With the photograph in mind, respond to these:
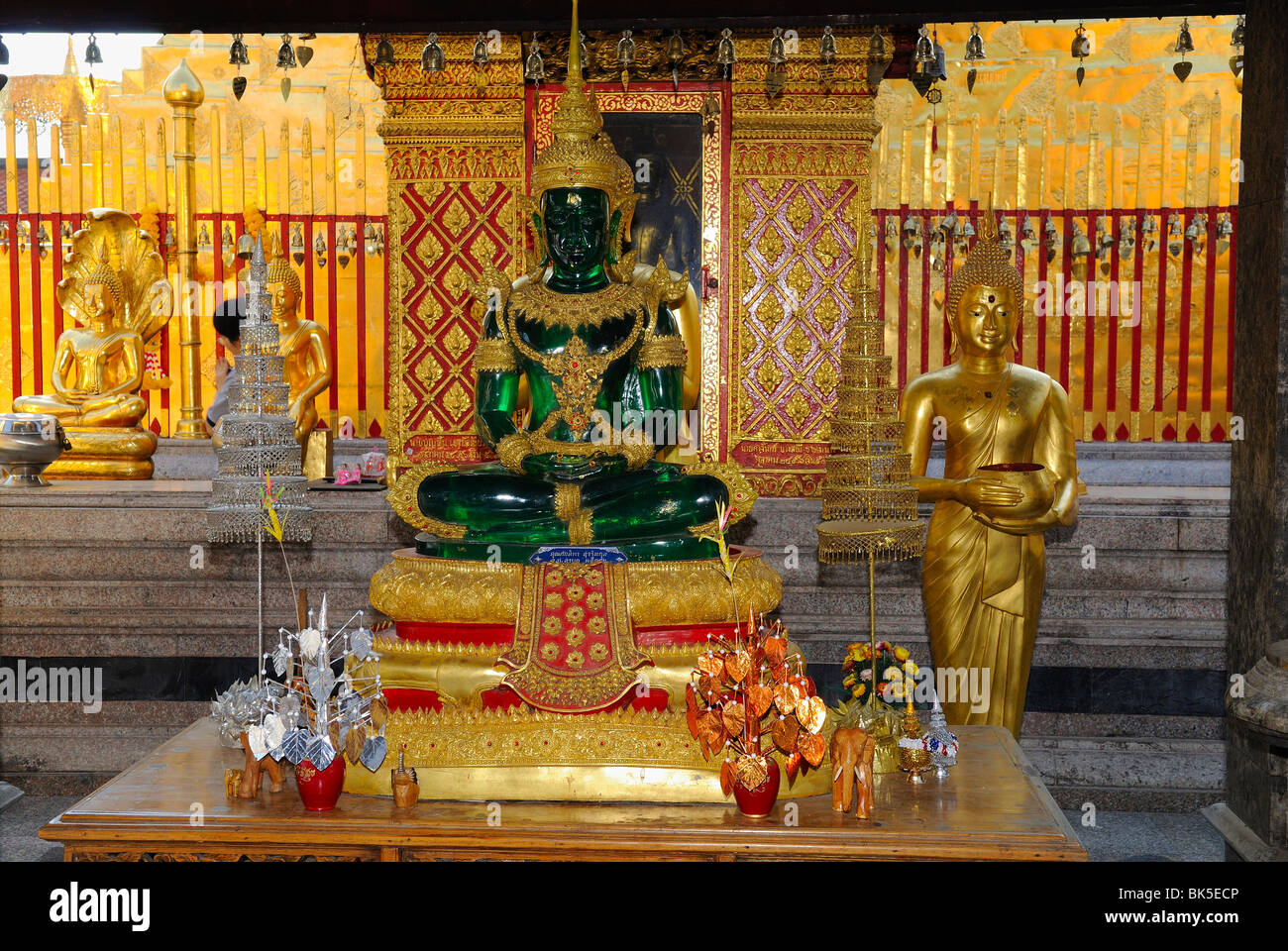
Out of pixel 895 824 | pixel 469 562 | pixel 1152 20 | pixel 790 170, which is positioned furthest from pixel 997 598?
pixel 1152 20

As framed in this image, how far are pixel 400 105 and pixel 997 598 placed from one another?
383 centimetres

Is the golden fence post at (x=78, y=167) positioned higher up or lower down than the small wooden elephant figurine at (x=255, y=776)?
higher up

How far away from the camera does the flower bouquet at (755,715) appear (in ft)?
10.9

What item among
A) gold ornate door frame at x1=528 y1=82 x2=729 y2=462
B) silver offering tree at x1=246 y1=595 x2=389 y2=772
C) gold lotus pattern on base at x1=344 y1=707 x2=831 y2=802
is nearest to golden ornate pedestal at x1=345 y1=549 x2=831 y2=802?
gold lotus pattern on base at x1=344 y1=707 x2=831 y2=802

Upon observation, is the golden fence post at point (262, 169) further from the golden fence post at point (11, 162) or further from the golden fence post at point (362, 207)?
the golden fence post at point (11, 162)

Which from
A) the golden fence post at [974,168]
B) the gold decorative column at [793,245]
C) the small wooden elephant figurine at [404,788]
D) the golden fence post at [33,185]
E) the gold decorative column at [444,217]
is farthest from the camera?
the golden fence post at [33,185]

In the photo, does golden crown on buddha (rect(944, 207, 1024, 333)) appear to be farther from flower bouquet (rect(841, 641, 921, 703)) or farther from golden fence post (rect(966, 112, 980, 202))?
golden fence post (rect(966, 112, 980, 202))

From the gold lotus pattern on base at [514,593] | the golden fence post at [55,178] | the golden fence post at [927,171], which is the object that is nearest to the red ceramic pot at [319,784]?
the gold lotus pattern on base at [514,593]

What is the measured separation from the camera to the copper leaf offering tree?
10.9 ft

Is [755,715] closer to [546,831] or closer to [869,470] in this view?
[546,831]

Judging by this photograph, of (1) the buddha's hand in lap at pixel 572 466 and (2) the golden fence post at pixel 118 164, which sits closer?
(1) the buddha's hand in lap at pixel 572 466

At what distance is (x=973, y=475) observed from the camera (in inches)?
185

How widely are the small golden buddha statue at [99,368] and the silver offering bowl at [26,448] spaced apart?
0.63 meters

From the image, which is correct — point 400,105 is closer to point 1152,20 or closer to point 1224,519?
point 1224,519
